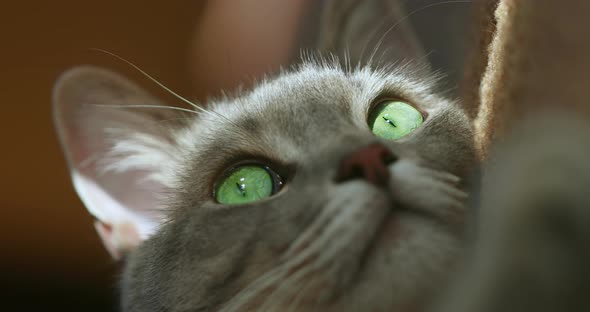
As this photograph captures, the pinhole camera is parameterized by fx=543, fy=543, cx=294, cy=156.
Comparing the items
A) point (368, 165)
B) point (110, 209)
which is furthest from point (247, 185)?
point (110, 209)

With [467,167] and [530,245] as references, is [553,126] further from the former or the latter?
[467,167]

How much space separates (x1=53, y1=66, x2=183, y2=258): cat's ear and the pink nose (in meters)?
0.64

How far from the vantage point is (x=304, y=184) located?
2.54 ft

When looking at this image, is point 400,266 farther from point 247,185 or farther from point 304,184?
point 247,185

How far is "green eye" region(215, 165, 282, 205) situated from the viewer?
0.90m

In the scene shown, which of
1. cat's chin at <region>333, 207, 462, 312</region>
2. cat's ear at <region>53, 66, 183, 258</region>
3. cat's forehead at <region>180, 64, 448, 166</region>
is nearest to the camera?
cat's chin at <region>333, 207, 462, 312</region>

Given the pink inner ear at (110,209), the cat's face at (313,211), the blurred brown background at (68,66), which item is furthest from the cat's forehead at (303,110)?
the blurred brown background at (68,66)

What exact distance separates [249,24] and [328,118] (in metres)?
1.02

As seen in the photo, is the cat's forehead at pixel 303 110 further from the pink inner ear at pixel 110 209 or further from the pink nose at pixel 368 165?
the pink inner ear at pixel 110 209

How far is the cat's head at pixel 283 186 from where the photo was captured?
66 cm

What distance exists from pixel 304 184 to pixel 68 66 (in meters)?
1.23

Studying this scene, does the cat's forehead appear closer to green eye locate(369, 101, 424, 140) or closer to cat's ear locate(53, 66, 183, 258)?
green eye locate(369, 101, 424, 140)

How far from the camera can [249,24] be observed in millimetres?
1812

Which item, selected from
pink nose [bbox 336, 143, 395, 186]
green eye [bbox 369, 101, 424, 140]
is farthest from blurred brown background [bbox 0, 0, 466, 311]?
pink nose [bbox 336, 143, 395, 186]
